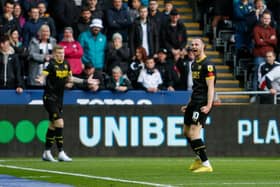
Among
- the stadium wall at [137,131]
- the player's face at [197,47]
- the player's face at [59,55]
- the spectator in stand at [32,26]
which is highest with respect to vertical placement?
the player's face at [197,47]

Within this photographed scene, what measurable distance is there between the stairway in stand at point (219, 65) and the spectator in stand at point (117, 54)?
Result: 8.83 feet

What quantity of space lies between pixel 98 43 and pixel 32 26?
1570 millimetres

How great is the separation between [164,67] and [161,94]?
766mm

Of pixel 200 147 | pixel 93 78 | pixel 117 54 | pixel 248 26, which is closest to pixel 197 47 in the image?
pixel 200 147

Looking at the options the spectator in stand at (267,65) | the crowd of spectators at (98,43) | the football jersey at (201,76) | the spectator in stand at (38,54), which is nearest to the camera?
the football jersey at (201,76)

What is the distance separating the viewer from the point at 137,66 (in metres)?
25.3

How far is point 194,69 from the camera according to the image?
1819 centimetres

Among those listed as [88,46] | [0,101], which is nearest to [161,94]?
[88,46]

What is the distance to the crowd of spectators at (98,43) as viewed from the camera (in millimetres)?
24438

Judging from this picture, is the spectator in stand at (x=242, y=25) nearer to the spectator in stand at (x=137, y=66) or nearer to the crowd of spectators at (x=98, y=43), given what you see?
the crowd of spectators at (x=98, y=43)

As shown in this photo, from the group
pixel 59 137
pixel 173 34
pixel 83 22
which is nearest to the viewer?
pixel 59 137

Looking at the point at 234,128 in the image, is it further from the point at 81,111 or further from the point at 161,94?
the point at 81,111

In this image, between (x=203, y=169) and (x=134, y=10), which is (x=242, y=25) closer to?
(x=134, y=10)

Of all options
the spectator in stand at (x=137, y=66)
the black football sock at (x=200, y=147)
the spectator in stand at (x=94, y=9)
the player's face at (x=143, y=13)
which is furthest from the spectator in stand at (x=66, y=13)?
the black football sock at (x=200, y=147)
